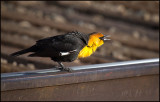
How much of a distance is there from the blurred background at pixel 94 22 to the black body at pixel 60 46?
5.70 feet

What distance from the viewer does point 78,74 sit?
2.06 m

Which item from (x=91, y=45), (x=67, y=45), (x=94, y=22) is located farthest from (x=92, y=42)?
(x=94, y=22)

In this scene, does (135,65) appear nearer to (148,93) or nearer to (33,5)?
(148,93)

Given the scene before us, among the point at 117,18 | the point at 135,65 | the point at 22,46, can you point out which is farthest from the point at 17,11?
the point at 135,65

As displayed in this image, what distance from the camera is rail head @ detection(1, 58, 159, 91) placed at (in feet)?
6.12

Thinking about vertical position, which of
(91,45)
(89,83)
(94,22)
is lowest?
(89,83)

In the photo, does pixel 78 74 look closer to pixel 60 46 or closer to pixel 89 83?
pixel 89 83

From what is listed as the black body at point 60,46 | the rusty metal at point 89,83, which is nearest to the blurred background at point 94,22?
the rusty metal at point 89,83

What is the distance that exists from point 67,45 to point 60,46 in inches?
1.7

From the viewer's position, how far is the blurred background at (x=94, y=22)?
3893 millimetres

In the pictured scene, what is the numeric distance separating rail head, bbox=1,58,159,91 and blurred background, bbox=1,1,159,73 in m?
1.36

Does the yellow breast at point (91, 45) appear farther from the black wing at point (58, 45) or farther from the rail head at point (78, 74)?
the rail head at point (78, 74)

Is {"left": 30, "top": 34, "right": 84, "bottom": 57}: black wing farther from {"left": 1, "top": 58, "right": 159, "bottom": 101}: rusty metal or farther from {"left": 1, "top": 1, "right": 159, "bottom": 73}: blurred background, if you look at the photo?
{"left": 1, "top": 1, "right": 159, "bottom": 73}: blurred background

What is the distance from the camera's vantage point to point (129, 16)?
14.6 ft
